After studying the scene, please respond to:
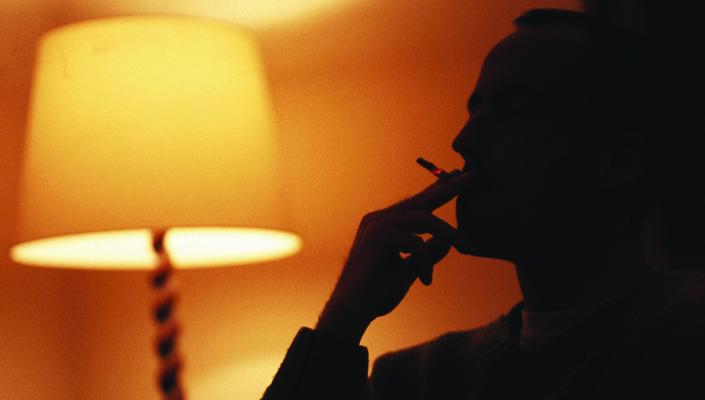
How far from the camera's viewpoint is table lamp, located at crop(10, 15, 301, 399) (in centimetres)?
102

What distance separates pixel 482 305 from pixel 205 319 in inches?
23.4

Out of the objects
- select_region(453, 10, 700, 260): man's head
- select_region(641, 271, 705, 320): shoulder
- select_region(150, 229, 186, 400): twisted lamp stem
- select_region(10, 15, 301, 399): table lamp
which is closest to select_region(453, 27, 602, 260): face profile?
select_region(453, 10, 700, 260): man's head

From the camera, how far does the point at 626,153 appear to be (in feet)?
3.14

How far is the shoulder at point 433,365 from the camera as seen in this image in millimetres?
1067

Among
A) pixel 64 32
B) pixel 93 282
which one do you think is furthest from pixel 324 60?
pixel 93 282

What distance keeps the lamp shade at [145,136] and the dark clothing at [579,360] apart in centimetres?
25

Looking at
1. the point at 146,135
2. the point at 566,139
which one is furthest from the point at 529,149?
the point at 146,135

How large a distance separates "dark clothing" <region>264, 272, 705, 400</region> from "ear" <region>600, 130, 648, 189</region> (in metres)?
0.13

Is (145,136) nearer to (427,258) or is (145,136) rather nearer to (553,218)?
(427,258)

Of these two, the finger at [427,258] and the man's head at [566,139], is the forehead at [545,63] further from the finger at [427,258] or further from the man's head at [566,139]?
the finger at [427,258]

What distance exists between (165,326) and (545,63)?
0.73 meters

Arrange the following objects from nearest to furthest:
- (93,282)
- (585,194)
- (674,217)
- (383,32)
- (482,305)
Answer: (585,194)
(674,217)
(482,305)
(383,32)
(93,282)

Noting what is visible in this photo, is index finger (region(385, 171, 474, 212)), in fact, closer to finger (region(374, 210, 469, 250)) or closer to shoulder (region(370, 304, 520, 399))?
finger (region(374, 210, 469, 250))

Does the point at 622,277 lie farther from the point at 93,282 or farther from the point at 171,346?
the point at 93,282
